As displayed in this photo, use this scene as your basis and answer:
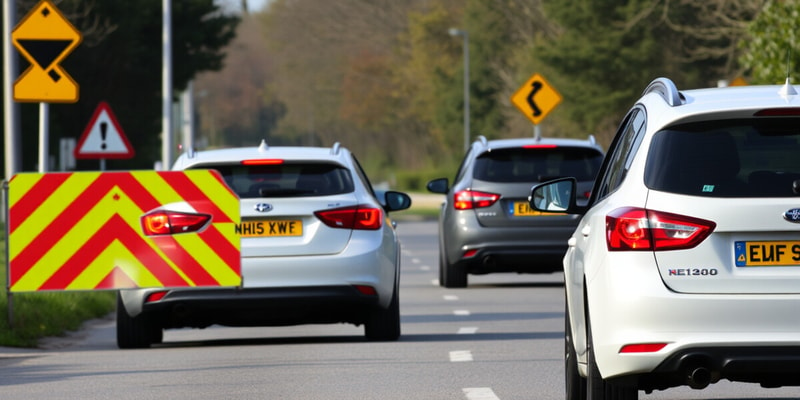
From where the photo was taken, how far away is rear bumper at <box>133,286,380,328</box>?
13.2 metres

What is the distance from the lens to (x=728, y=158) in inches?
299

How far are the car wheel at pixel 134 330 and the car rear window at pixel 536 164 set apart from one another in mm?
6661

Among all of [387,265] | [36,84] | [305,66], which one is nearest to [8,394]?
[387,265]

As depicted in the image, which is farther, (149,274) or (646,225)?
(149,274)

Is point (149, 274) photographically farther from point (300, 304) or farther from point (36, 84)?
point (36, 84)

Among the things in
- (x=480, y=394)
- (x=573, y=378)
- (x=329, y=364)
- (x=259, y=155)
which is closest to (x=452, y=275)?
(x=259, y=155)

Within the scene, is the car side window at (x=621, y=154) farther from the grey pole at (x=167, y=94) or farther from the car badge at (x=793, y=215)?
the grey pole at (x=167, y=94)

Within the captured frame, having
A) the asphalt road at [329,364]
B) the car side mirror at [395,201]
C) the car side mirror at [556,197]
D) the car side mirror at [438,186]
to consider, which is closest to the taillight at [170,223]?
the asphalt road at [329,364]

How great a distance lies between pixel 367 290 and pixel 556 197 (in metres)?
4.35

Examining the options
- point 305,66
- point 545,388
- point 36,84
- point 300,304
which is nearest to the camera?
point 545,388

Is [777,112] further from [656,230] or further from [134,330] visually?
[134,330]

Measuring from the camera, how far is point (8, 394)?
10.8 metres

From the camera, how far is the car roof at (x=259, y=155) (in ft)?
44.9

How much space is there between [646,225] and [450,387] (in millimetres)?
3508
